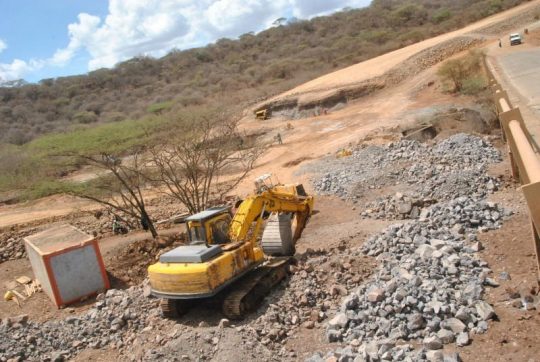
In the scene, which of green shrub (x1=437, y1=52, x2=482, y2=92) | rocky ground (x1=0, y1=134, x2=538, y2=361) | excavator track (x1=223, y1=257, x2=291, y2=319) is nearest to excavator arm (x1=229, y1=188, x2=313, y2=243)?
excavator track (x1=223, y1=257, x2=291, y2=319)

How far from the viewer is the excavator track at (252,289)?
8.62 m

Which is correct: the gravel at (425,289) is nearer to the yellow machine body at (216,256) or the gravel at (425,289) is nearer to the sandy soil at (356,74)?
the yellow machine body at (216,256)

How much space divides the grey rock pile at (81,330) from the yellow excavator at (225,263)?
3.28 ft

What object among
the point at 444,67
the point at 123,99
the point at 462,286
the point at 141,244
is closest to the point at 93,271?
the point at 141,244

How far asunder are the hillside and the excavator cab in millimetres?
32942

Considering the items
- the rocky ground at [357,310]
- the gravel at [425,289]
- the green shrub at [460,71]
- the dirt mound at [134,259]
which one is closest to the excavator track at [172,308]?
the rocky ground at [357,310]

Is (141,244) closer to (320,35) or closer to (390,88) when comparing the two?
(390,88)

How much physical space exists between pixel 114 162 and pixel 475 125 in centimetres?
1205

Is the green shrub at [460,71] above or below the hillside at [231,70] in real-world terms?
below

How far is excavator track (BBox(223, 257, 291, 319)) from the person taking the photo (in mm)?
8625

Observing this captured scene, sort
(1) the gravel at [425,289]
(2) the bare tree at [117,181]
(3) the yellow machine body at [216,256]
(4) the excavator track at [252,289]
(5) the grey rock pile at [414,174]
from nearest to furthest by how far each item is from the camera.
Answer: (1) the gravel at [425,289] → (3) the yellow machine body at [216,256] → (4) the excavator track at [252,289] → (5) the grey rock pile at [414,174] → (2) the bare tree at [117,181]

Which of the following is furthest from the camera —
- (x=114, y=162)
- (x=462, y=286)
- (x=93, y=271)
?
(x=114, y=162)

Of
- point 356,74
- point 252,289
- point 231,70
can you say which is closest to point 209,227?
point 252,289

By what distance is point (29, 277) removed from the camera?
14508mm
